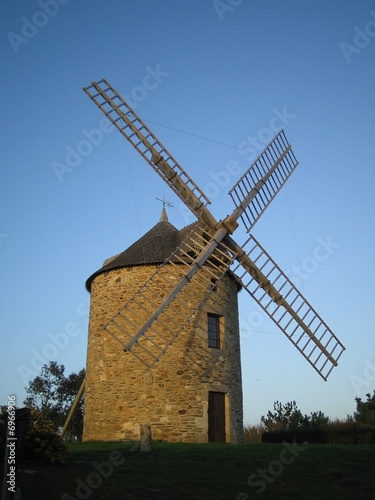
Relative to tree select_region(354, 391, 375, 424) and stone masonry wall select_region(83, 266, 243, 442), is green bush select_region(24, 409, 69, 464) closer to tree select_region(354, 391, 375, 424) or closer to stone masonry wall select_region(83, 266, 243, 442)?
stone masonry wall select_region(83, 266, 243, 442)

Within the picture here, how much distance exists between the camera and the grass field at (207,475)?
7.88 metres

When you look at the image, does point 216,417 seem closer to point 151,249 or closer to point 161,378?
point 161,378

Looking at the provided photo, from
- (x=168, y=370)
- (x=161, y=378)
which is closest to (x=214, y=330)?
(x=168, y=370)

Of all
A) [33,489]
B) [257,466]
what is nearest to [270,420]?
[257,466]

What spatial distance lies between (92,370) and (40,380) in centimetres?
1579

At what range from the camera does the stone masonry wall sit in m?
15.2

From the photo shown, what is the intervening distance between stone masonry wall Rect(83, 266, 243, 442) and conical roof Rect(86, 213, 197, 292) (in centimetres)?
24

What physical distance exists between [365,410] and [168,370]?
667 inches

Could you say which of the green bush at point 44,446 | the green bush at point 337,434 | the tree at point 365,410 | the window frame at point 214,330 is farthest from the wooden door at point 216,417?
the tree at point 365,410

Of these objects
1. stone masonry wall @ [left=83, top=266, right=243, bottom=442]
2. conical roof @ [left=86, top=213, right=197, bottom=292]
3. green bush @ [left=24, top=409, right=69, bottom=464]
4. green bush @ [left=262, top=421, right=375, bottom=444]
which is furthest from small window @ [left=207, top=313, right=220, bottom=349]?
green bush @ [left=24, top=409, right=69, bottom=464]

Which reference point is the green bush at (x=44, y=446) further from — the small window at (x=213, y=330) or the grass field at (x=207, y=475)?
the small window at (x=213, y=330)

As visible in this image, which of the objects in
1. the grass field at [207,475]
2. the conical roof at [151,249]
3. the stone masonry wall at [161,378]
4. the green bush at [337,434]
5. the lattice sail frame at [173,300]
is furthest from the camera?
the green bush at [337,434]

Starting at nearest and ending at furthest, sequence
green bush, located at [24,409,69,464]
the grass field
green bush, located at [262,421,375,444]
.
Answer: the grass field → green bush, located at [24,409,69,464] → green bush, located at [262,421,375,444]

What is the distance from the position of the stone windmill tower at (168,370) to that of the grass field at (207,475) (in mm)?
3042
